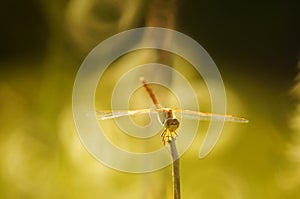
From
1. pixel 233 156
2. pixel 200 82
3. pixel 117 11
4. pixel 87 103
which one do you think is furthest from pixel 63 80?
pixel 233 156

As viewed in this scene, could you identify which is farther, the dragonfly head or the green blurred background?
the green blurred background

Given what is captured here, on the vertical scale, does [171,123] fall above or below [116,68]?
below

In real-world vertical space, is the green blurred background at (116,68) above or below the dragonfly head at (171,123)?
above

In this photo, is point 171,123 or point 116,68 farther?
point 116,68

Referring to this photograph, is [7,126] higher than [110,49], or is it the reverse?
[110,49]

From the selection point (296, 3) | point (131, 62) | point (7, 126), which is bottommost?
point (7, 126)

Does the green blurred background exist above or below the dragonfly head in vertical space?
above

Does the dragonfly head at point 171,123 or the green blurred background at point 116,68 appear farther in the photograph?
the green blurred background at point 116,68

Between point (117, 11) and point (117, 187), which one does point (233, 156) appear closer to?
point (117, 187)
